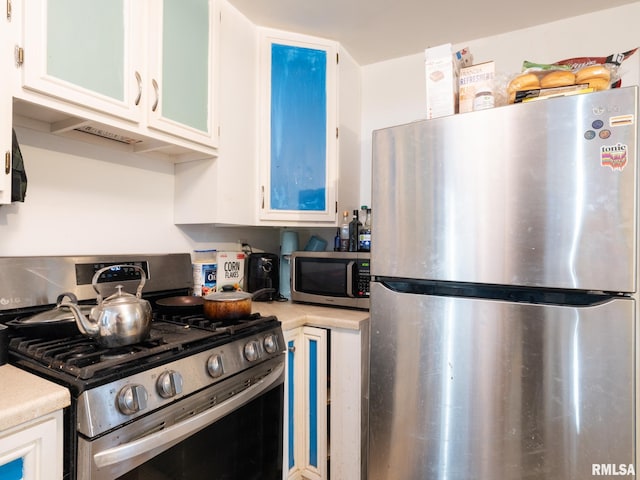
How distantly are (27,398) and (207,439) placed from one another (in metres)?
0.50

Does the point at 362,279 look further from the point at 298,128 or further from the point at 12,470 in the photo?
the point at 12,470

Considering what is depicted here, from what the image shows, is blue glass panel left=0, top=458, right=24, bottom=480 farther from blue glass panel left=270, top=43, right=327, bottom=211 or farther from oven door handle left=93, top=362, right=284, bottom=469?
blue glass panel left=270, top=43, right=327, bottom=211

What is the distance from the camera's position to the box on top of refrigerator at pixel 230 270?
70.9 inches

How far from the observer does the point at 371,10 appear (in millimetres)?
1688

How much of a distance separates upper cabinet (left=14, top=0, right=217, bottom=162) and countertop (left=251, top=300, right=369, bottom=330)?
2.63 feet

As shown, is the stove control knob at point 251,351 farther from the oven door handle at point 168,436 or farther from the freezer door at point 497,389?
the freezer door at point 497,389

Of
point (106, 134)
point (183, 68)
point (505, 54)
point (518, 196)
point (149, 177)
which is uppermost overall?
point (505, 54)

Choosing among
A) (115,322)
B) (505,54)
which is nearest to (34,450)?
(115,322)

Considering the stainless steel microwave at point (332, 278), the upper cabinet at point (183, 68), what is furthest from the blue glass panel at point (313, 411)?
the upper cabinet at point (183, 68)

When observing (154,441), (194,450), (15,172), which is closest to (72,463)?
(154,441)

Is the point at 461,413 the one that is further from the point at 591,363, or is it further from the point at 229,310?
the point at 229,310

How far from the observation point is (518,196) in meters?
1.04

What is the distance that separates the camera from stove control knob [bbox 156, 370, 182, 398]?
899mm

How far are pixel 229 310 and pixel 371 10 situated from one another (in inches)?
61.5
